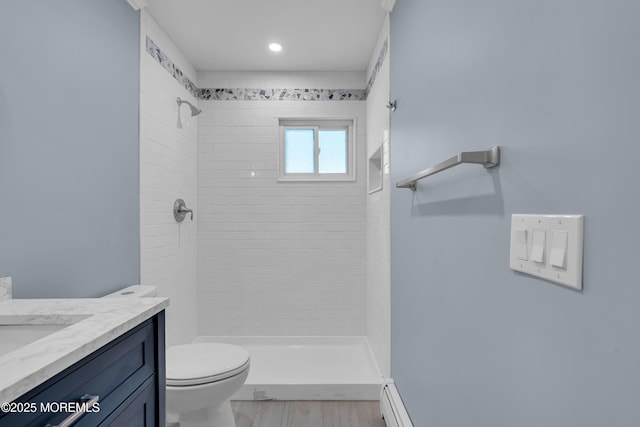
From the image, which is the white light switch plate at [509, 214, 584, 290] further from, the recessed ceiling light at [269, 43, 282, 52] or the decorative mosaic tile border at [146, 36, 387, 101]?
the decorative mosaic tile border at [146, 36, 387, 101]

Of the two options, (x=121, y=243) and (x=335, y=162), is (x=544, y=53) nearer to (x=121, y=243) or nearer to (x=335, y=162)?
(x=121, y=243)

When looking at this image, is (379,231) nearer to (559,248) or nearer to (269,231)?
(269,231)

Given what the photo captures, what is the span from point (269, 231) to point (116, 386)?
2.11 m

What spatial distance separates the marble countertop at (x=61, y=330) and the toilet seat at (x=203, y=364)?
24.0 inches

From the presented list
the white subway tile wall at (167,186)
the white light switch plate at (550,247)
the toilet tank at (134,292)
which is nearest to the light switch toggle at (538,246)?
the white light switch plate at (550,247)

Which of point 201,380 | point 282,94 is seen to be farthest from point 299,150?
point 201,380

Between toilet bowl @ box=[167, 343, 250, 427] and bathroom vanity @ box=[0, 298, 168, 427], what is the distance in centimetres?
44

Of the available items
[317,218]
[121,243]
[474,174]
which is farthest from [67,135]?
[317,218]

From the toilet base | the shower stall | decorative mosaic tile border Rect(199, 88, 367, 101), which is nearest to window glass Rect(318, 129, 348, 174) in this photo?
the shower stall

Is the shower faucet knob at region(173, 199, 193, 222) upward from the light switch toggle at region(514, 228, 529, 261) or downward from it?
upward

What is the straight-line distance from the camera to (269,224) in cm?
290

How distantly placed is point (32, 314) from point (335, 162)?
2.43 metres

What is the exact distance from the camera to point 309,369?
2.46m

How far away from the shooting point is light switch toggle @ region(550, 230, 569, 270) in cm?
56
